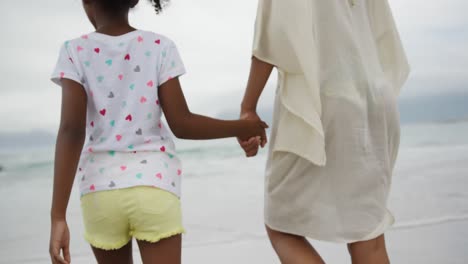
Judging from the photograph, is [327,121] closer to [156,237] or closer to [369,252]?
[369,252]

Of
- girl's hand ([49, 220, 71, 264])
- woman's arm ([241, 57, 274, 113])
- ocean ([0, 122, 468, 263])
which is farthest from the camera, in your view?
ocean ([0, 122, 468, 263])

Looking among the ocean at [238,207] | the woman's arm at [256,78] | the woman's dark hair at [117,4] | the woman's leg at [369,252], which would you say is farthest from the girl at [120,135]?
the ocean at [238,207]

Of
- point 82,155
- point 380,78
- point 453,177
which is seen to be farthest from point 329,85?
point 453,177

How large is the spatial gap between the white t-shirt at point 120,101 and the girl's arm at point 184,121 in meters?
0.02

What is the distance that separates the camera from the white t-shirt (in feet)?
3.71

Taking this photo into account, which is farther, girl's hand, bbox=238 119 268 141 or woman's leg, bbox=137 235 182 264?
girl's hand, bbox=238 119 268 141

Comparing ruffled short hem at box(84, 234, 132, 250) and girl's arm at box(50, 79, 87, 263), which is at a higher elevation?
girl's arm at box(50, 79, 87, 263)

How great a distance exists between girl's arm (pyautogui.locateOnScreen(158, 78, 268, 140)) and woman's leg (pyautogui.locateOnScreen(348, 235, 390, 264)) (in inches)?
15.9

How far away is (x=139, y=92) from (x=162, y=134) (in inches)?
4.0

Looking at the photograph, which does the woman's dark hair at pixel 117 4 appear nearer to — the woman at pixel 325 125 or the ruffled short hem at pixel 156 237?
the woman at pixel 325 125

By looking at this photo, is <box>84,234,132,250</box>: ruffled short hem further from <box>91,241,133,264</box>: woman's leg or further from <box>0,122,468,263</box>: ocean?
<box>0,122,468,263</box>: ocean

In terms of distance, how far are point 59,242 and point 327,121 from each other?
63 centimetres

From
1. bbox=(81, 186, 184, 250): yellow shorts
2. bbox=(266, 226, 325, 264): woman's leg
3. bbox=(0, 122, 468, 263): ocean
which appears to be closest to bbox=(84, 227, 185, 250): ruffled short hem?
bbox=(81, 186, 184, 250): yellow shorts

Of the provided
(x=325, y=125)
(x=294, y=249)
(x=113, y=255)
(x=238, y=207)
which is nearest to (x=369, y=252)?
(x=294, y=249)
